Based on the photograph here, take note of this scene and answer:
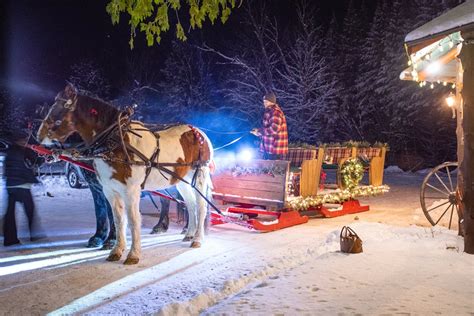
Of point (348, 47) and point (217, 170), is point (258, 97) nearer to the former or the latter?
point (348, 47)

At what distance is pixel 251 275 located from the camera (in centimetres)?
594

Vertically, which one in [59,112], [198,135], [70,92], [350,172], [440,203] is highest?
[70,92]

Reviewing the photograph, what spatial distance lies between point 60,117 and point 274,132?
13.5 ft

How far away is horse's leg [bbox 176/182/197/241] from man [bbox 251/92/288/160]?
1751mm

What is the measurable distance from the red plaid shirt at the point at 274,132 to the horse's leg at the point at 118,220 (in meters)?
3.45

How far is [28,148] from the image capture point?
26.0ft

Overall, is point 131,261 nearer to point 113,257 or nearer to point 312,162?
point 113,257

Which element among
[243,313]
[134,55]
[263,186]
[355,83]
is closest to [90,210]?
[263,186]

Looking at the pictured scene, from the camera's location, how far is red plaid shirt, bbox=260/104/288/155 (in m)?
9.19

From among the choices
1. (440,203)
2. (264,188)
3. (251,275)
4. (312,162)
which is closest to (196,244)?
(251,275)

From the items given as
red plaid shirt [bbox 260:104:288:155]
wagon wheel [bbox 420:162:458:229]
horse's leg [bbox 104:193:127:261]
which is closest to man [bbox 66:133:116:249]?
horse's leg [bbox 104:193:127:261]

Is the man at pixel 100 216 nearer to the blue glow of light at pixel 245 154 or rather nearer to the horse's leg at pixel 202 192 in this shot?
the horse's leg at pixel 202 192

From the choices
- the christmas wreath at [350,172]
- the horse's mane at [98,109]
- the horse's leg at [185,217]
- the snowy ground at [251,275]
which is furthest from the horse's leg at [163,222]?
the christmas wreath at [350,172]

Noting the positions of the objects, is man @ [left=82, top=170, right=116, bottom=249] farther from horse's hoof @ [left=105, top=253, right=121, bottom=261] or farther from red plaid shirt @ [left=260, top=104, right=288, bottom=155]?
red plaid shirt @ [left=260, top=104, right=288, bottom=155]
